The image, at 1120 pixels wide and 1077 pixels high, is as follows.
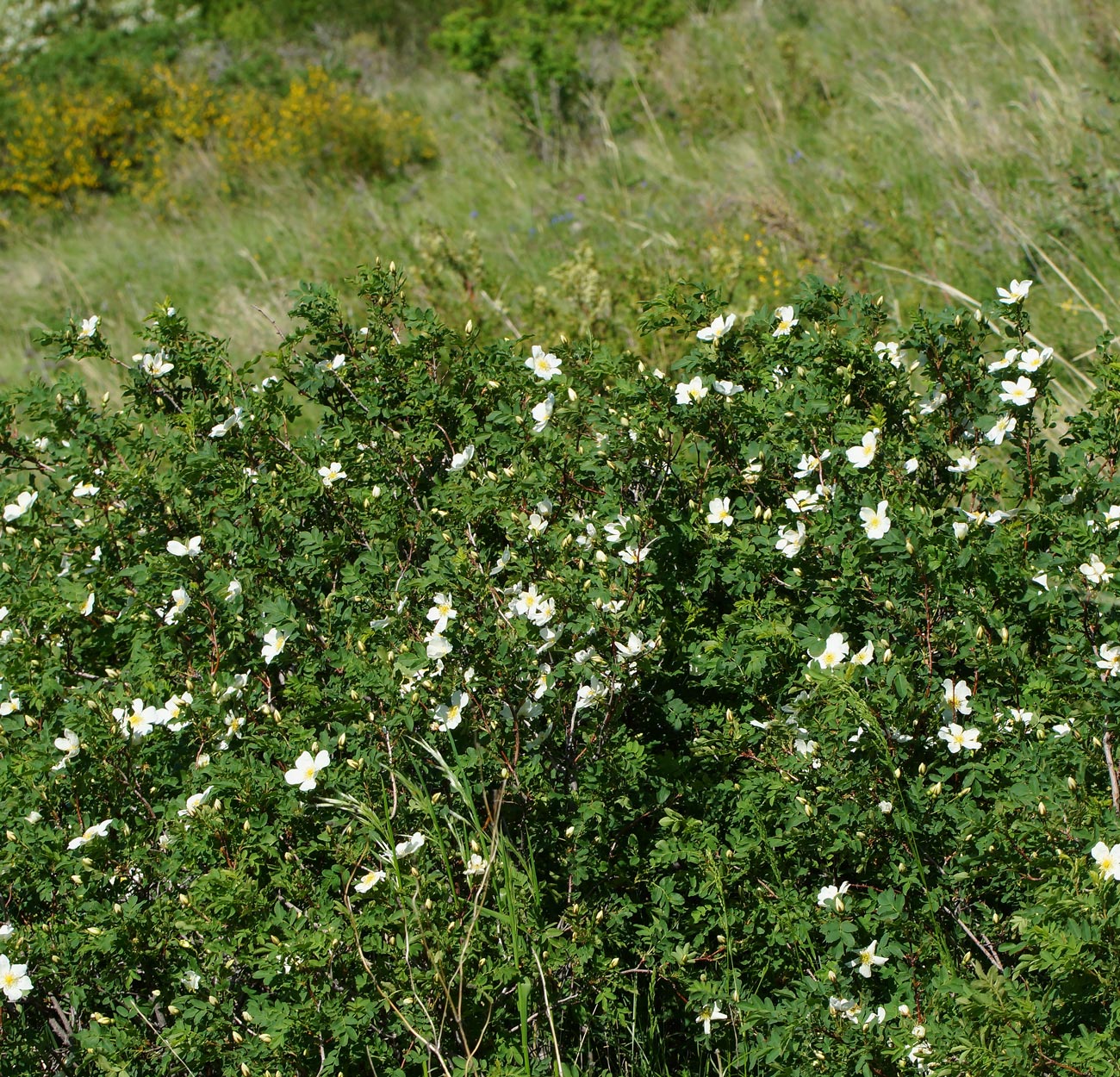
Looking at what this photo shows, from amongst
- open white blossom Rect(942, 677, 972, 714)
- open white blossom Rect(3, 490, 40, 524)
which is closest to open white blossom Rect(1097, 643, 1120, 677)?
open white blossom Rect(942, 677, 972, 714)

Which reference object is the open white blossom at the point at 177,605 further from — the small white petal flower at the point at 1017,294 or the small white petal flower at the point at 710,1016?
the small white petal flower at the point at 1017,294

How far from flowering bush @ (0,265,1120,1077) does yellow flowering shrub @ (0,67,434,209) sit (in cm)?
696

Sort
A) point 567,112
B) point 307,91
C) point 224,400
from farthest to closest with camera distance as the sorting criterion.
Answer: point 307,91, point 567,112, point 224,400

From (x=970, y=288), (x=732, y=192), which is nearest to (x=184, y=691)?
(x=970, y=288)

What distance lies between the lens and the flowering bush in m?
1.95

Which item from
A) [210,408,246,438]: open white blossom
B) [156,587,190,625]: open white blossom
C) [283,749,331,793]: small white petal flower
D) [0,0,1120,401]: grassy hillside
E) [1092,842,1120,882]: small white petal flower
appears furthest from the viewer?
[0,0,1120,401]: grassy hillside

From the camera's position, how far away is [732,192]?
19.8ft

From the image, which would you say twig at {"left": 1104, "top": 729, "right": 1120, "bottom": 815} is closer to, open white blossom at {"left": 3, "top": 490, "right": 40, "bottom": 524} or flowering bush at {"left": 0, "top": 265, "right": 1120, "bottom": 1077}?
flowering bush at {"left": 0, "top": 265, "right": 1120, "bottom": 1077}

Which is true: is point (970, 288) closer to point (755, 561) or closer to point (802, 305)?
point (802, 305)

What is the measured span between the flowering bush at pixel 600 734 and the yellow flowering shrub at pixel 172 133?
6.96 m

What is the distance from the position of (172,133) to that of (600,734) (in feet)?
34.8

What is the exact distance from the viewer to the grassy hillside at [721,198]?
16.0 feet

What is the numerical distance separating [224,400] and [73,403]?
45 cm

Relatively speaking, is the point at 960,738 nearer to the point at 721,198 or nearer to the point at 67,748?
the point at 67,748
